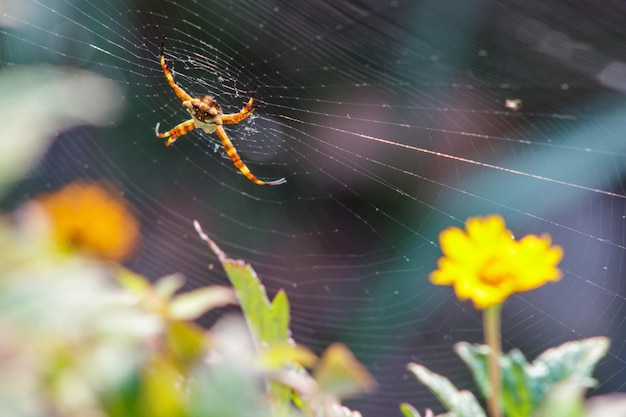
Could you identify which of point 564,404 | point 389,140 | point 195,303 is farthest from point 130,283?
point 389,140

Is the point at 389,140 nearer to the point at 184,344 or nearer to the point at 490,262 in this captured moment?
the point at 490,262

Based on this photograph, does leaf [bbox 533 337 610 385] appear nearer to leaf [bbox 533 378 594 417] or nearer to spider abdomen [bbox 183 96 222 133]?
leaf [bbox 533 378 594 417]

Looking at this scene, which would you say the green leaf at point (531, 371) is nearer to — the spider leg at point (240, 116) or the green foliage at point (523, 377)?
the green foliage at point (523, 377)

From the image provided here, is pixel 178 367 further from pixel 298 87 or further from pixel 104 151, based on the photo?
pixel 104 151

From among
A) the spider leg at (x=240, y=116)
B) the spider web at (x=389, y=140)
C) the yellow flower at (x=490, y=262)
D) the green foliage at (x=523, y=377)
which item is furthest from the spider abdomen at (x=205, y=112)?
the green foliage at (x=523, y=377)

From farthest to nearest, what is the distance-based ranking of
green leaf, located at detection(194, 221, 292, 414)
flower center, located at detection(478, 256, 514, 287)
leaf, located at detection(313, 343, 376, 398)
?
flower center, located at detection(478, 256, 514, 287) < green leaf, located at detection(194, 221, 292, 414) < leaf, located at detection(313, 343, 376, 398)

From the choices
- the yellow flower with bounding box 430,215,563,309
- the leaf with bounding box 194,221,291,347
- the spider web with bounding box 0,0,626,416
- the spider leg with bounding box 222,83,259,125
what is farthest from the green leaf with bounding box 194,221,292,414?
the spider web with bounding box 0,0,626,416

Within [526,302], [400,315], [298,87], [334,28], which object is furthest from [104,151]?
[526,302]
